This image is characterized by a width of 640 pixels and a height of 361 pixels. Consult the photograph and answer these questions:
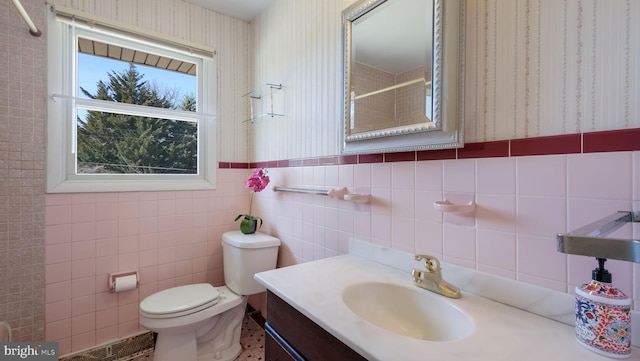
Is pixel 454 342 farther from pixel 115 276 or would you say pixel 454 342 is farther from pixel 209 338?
pixel 115 276

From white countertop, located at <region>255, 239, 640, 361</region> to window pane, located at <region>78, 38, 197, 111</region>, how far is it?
5.49 ft

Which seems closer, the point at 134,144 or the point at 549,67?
the point at 549,67

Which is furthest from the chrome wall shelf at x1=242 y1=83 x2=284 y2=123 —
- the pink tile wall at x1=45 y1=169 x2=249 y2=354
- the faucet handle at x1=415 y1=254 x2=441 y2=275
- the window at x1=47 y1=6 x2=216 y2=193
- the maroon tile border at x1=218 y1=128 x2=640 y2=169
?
the faucet handle at x1=415 y1=254 x2=441 y2=275

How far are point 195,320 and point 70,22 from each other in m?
1.89

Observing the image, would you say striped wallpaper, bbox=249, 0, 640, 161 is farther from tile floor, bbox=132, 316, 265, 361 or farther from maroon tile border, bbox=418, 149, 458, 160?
tile floor, bbox=132, 316, 265, 361

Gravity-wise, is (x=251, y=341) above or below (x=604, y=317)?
below

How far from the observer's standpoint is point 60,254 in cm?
157

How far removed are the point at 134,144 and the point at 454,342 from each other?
83.6 inches

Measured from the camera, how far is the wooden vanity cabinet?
70 centimetres

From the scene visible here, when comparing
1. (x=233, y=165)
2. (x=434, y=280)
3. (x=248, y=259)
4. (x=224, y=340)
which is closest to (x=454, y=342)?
(x=434, y=280)

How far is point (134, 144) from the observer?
187 cm

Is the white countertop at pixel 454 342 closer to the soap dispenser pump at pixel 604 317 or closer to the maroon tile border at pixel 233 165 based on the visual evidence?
the soap dispenser pump at pixel 604 317

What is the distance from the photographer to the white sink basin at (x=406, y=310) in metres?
0.81

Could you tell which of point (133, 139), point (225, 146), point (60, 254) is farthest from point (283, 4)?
point (60, 254)
